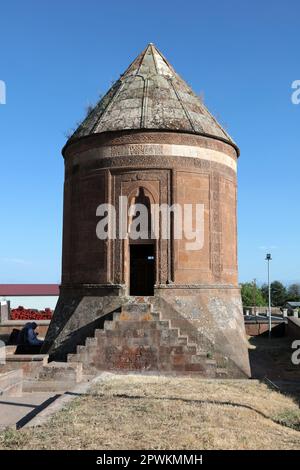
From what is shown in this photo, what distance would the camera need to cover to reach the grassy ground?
Result: 22.6 ft

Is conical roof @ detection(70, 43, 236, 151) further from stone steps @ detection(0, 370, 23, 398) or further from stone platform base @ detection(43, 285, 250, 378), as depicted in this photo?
stone steps @ detection(0, 370, 23, 398)

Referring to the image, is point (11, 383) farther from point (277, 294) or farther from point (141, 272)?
point (277, 294)

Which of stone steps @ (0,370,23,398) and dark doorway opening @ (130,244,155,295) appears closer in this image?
stone steps @ (0,370,23,398)

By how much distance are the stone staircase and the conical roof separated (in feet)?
18.8

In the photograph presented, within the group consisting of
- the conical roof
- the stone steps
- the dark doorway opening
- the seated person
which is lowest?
the stone steps

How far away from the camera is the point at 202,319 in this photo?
1484cm

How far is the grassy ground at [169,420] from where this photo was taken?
6891 mm

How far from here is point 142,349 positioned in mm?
13633

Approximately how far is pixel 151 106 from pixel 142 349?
295 inches

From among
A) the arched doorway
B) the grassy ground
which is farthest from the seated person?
the grassy ground

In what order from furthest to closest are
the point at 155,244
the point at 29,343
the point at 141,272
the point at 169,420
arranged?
the point at 141,272 → the point at 29,343 → the point at 155,244 → the point at 169,420

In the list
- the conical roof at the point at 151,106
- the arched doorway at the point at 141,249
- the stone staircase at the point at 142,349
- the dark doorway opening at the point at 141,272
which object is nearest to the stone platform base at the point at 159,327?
the stone staircase at the point at 142,349

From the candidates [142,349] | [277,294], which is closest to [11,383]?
[142,349]

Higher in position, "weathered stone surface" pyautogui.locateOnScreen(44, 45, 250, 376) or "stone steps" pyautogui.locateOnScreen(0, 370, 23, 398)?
"weathered stone surface" pyautogui.locateOnScreen(44, 45, 250, 376)
